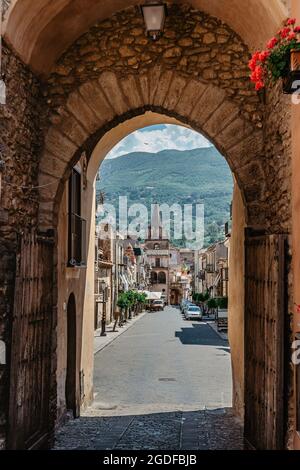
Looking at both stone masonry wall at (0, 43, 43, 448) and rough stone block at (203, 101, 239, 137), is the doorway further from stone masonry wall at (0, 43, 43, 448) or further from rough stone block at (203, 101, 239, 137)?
rough stone block at (203, 101, 239, 137)

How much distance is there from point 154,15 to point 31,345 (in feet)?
11.8

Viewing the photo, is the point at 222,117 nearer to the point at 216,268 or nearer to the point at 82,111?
the point at 82,111

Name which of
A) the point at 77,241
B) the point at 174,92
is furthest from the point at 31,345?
the point at 77,241

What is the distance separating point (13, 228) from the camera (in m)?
6.01

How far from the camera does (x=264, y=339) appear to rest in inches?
218

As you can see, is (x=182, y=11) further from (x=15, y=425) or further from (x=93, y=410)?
(x=93, y=410)

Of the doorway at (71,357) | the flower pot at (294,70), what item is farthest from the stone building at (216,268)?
the flower pot at (294,70)

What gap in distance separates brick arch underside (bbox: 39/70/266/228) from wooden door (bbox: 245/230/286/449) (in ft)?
2.69

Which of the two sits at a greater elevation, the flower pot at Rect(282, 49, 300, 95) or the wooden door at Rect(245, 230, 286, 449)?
the flower pot at Rect(282, 49, 300, 95)

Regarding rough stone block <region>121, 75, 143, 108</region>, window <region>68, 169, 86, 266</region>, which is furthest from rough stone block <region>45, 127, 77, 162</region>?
window <region>68, 169, 86, 266</region>

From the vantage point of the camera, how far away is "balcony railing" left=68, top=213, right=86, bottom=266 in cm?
926

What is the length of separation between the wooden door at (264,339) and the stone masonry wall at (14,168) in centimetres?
235

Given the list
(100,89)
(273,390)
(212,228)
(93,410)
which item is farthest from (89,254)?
(212,228)

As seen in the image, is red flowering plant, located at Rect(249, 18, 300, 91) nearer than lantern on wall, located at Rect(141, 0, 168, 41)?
Yes
